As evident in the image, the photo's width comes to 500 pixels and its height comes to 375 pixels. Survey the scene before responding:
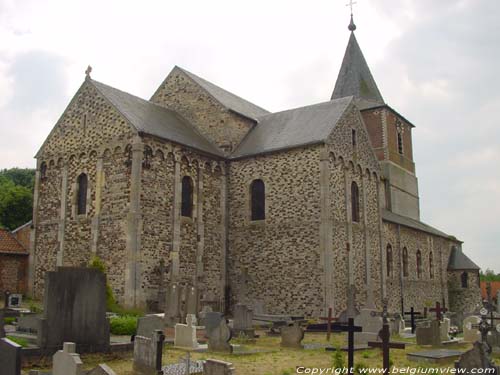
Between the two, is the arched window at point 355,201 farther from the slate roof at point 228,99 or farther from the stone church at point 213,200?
the slate roof at point 228,99

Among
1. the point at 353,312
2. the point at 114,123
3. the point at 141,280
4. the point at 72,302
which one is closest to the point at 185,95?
the point at 114,123

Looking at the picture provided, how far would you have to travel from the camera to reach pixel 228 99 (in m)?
28.9

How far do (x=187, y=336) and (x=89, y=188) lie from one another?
434 inches

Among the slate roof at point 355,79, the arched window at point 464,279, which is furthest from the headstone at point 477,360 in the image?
the slate roof at point 355,79

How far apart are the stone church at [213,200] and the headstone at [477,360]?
42.6ft

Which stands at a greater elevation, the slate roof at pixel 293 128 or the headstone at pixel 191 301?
the slate roof at pixel 293 128

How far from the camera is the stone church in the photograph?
69.5ft

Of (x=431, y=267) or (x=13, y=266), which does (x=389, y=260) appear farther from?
(x=13, y=266)

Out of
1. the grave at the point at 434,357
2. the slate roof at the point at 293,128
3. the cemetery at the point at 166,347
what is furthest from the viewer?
the slate roof at the point at 293,128

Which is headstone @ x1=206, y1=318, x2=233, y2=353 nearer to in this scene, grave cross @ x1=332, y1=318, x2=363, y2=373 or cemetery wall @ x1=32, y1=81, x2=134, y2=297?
grave cross @ x1=332, y1=318, x2=363, y2=373

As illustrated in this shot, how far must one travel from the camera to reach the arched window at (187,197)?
2303 cm

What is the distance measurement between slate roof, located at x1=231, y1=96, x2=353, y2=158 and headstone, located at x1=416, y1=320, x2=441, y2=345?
10.4 metres

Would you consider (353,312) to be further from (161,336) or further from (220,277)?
(161,336)

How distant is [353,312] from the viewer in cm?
1850
